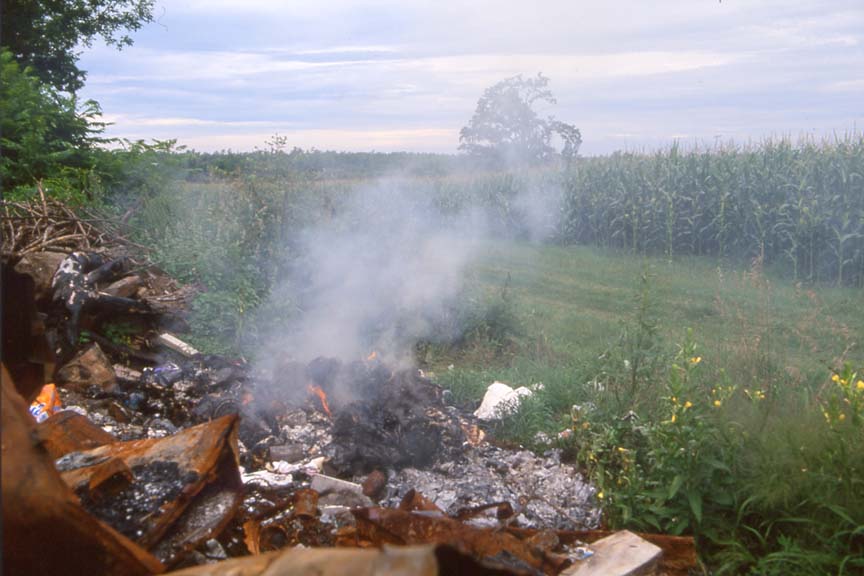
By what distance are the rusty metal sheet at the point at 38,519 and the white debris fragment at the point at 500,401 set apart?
3367 millimetres

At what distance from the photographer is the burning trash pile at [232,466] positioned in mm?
2029

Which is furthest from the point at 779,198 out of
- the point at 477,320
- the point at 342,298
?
the point at 342,298

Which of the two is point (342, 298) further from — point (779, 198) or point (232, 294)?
point (779, 198)

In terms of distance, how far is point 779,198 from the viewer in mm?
13828

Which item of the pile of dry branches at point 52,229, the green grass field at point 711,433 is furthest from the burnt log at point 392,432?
the pile of dry branches at point 52,229

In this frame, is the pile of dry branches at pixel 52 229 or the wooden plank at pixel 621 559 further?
the pile of dry branches at pixel 52 229

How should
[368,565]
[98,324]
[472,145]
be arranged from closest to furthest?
[368,565], [98,324], [472,145]

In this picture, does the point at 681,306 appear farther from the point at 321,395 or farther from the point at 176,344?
the point at 176,344

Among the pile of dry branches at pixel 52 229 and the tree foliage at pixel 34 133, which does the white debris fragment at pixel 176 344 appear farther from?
the tree foliage at pixel 34 133

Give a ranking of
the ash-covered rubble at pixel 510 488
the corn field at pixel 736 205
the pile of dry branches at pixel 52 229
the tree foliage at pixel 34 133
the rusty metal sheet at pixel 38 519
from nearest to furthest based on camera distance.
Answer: the rusty metal sheet at pixel 38 519 → the ash-covered rubble at pixel 510 488 → the pile of dry branches at pixel 52 229 → the tree foliage at pixel 34 133 → the corn field at pixel 736 205

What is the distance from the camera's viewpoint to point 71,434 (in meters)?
3.65

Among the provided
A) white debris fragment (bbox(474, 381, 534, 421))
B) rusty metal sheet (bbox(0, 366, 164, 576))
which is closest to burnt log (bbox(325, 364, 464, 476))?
white debris fragment (bbox(474, 381, 534, 421))

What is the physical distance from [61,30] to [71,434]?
1650 centimetres

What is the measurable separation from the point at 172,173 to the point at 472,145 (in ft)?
16.7
